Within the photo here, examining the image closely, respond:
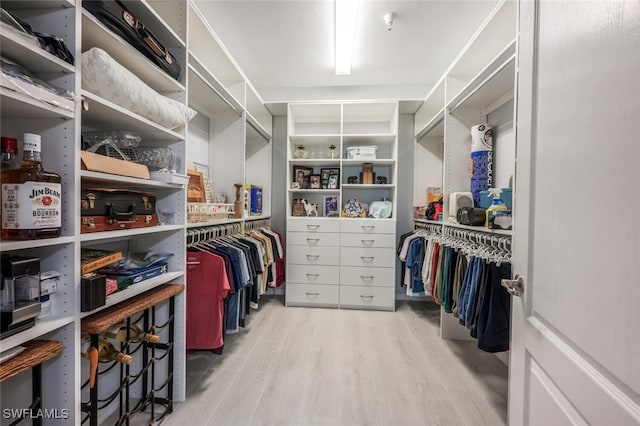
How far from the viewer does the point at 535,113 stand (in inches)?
32.0

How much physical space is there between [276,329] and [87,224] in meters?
1.97

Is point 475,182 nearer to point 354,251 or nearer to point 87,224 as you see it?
point 354,251

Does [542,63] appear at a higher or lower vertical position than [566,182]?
higher

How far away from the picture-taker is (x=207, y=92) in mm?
2344

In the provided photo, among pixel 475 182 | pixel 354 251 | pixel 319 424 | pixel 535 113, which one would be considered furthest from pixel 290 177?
pixel 535 113

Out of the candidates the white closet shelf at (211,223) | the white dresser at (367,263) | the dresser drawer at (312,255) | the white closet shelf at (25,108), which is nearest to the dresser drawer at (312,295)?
the white dresser at (367,263)

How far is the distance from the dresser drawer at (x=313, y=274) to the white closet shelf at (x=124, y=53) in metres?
2.18

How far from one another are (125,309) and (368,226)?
2.38 m

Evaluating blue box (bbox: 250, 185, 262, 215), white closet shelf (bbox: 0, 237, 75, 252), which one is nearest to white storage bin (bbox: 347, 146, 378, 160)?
blue box (bbox: 250, 185, 262, 215)

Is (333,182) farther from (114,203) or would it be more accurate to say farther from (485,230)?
(114,203)

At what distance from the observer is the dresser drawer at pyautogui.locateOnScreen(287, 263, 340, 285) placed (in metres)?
3.14

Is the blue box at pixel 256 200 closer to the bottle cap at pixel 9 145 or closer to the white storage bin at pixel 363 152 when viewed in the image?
the white storage bin at pixel 363 152

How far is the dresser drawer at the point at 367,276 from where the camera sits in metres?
3.08

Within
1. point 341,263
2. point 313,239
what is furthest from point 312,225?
point 341,263
